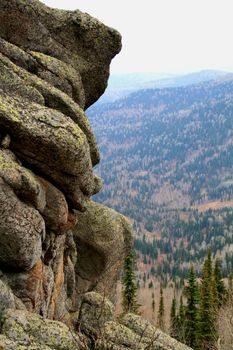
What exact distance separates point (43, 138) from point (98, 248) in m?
15.5

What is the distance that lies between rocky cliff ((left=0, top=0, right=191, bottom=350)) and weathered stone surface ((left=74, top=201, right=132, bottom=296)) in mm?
Result: 3112

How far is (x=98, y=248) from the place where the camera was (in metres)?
33.5

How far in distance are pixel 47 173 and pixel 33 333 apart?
26.3 feet

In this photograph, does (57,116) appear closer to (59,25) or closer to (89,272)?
(59,25)

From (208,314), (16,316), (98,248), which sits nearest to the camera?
(16,316)

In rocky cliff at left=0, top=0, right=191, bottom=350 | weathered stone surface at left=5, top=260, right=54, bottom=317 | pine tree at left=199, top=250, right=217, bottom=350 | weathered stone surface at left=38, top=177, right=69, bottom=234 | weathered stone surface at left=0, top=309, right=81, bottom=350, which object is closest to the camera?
weathered stone surface at left=0, top=309, right=81, bottom=350

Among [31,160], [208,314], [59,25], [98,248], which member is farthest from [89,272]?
[208,314]

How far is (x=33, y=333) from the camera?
1611 centimetres

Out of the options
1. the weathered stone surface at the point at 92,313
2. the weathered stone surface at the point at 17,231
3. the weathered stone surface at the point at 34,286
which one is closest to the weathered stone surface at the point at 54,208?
the weathered stone surface at the point at 17,231

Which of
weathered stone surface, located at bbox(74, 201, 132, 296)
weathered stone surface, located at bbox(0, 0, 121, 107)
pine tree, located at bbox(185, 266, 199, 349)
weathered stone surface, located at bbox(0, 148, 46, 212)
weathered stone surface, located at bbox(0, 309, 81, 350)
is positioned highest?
weathered stone surface, located at bbox(0, 0, 121, 107)

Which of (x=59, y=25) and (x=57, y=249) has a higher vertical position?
(x=59, y=25)

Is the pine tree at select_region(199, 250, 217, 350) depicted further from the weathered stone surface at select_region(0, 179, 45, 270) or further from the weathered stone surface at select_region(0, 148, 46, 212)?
the weathered stone surface at select_region(0, 148, 46, 212)

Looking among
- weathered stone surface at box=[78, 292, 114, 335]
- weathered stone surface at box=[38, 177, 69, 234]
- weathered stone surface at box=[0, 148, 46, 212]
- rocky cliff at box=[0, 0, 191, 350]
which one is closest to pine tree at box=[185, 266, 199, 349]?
rocky cliff at box=[0, 0, 191, 350]

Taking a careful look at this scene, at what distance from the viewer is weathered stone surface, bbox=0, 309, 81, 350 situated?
602 inches
